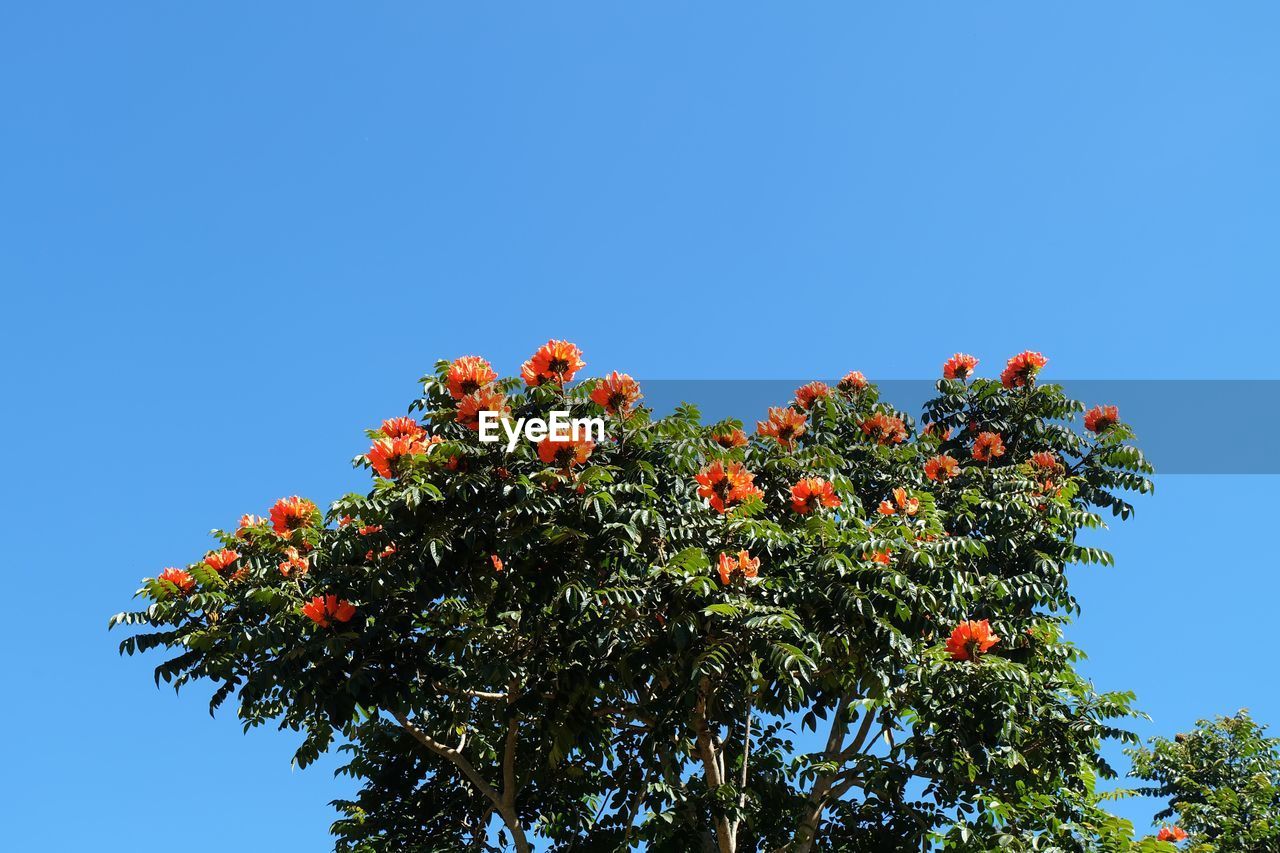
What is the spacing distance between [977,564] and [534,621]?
12.1 feet

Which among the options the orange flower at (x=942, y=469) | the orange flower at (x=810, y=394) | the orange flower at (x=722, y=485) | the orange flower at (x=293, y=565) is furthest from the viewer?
the orange flower at (x=810, y=394)

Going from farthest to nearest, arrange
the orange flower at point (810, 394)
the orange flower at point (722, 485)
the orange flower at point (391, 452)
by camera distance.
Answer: the orange flower at point (810, 394)
the orange flower at point (722, 485)
the orange flower at point (391, 452)

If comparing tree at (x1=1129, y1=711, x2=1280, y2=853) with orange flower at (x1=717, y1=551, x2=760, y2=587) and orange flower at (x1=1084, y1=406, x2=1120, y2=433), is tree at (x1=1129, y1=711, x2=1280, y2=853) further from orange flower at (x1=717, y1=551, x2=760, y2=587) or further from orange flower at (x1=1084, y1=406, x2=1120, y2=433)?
orange flower at (x1=717, y1=551, x2=760, y2=587)

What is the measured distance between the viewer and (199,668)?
8266 mm

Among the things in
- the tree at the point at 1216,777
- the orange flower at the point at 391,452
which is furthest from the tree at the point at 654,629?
the tree at the point at 1216,777

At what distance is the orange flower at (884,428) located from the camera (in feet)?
36.6

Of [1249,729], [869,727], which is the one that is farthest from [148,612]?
[1249,729]

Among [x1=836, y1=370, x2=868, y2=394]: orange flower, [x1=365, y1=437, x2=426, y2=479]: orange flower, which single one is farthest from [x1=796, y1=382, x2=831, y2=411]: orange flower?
[x1=365, y1=437, x2=426, y2=479]: orange flower

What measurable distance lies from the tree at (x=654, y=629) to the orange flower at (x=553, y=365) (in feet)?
0.05

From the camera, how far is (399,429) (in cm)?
798

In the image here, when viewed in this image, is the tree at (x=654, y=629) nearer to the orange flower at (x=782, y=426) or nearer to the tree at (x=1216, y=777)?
the orange flower at (x=782, y=426)

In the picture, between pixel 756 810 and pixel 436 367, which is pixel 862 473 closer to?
pixel 756 810

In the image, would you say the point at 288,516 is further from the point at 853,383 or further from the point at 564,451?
the point at 853,383

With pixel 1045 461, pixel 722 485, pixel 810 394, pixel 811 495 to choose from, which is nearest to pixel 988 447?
pixel 1045 461
